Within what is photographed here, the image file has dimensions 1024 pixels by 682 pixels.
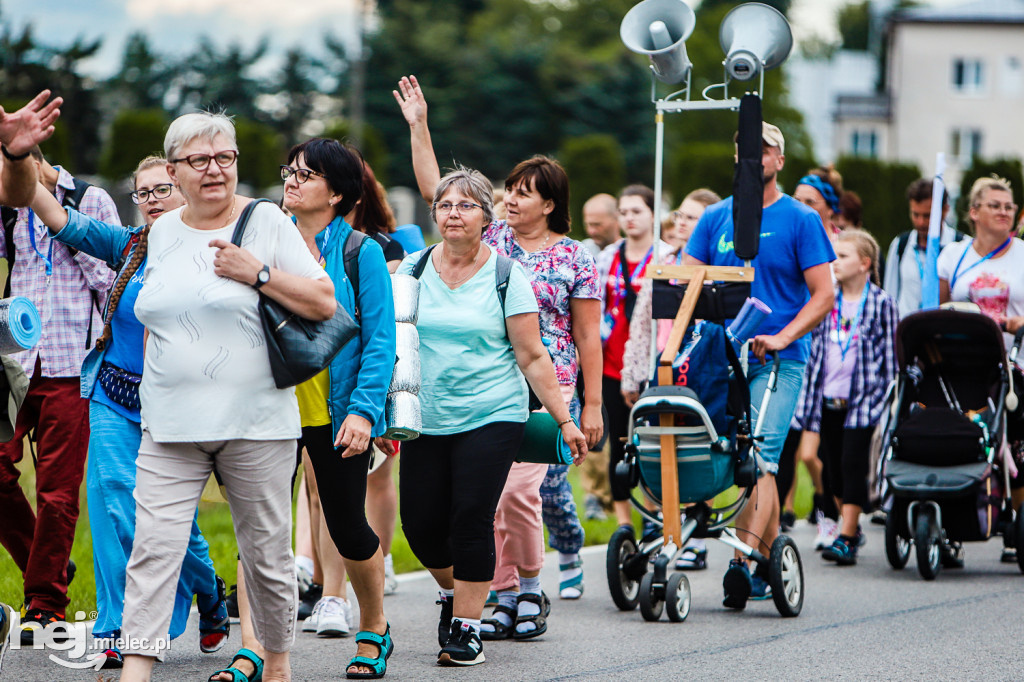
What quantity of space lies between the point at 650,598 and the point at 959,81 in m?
59.8

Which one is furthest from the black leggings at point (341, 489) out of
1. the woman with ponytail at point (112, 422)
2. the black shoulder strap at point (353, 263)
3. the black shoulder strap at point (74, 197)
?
the black shoulder strap at point (74, 197)

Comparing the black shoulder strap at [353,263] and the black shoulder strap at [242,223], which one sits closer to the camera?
the black shoulder strap at [242,223]

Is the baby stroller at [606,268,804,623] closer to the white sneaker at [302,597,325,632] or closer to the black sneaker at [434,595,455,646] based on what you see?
the black sneaker at [434,595,455,646]

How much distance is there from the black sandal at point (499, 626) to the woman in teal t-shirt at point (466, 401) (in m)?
0.44

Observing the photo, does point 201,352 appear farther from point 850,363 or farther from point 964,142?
point 964,142

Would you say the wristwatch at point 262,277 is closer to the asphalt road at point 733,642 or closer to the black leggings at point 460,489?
the black leggings at point 460,489

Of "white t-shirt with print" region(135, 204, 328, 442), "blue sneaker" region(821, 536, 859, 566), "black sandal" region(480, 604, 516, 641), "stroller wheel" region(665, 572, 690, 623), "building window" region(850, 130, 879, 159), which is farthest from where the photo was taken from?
"building window" region(850, 130, 879, 159)

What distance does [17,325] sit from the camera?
15.7 feet

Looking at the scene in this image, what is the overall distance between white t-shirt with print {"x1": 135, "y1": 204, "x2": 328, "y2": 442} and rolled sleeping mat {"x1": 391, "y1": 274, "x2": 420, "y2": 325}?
1.15 meters

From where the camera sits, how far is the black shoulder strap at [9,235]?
5.68m

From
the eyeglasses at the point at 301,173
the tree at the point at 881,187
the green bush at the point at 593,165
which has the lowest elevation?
the eyeglasses at the point at 301,173

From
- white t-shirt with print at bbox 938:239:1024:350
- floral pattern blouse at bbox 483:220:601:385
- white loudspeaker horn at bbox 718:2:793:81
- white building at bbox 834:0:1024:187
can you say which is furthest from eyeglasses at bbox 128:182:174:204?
white building at bbox 834:0:1024:187

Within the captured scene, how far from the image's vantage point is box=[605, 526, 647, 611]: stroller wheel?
6.62m

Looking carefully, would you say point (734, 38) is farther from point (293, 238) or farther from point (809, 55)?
point (809, 55)
